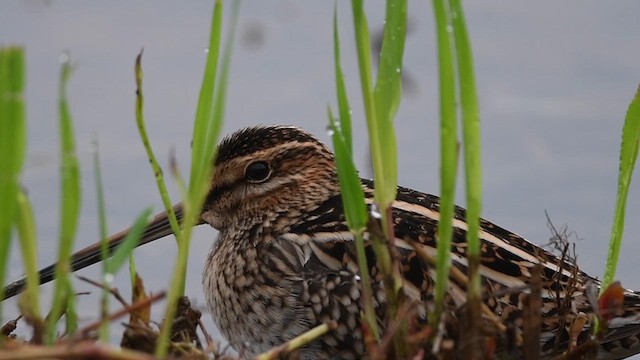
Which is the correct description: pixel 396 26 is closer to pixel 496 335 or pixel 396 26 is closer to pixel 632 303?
pixel 496 335

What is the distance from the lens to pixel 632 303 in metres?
3.03

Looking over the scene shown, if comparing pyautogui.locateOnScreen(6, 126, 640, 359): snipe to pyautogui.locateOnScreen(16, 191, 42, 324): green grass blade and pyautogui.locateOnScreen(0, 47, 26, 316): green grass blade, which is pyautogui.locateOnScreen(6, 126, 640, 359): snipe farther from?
pyautogui.locateOnScreen(0, 47, 26, 316): green grass blade

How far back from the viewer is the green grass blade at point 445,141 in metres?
1.97

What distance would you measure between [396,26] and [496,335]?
59cm

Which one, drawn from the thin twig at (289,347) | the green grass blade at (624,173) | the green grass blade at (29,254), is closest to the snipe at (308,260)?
the green grass blade at (624,173)

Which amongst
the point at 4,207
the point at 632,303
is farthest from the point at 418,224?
the point at 4,207

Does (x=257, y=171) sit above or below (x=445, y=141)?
above

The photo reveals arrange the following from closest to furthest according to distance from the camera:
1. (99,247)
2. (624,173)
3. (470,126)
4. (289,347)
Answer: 1. (289,347)
2. (470,126)
3. (624,173)
4. (99,247)

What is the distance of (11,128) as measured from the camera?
1.67m

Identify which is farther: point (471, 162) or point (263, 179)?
point (263, 179)

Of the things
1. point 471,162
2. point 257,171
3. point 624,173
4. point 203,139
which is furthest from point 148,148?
point 257,171

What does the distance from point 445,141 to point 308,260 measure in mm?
1319

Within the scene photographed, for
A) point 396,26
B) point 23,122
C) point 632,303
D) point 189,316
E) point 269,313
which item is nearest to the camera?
point 23,122

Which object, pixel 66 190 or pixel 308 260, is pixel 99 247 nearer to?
pixel 308 260
